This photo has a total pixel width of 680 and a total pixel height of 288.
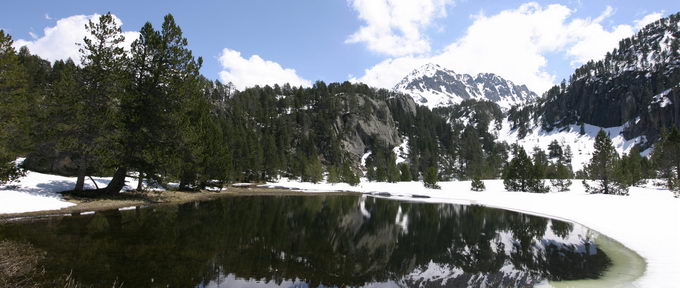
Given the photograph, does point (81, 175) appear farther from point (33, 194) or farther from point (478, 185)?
point (478, 185)

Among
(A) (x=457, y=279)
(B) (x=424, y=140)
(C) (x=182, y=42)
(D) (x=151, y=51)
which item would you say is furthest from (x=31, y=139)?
(B) (x=424, y=140)

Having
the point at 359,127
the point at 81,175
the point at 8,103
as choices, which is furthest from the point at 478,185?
Result: the point at 359,127

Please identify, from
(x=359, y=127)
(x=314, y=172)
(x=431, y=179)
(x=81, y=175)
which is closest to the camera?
(x=81, y=175)

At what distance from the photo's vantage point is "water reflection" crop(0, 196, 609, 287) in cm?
1186

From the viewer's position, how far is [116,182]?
30891 mm

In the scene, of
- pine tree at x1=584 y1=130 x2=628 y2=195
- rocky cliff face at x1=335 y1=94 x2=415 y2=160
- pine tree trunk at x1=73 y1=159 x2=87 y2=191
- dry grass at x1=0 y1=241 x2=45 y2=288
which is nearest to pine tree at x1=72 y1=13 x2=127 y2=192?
pine tree trunk at x1=73 y1=159 x2=87 y2=191

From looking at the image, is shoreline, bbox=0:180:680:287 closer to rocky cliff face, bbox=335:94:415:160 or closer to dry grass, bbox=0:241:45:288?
dry grass, bbox=0:241:45:288

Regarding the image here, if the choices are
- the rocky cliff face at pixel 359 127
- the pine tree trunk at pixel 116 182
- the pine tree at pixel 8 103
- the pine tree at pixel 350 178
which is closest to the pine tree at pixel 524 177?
the pine tree at pixel 350 178

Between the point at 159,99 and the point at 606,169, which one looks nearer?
the point at 159,99

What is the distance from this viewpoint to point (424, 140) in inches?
7771

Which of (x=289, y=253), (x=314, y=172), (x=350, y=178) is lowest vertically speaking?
(x=289, y=253)

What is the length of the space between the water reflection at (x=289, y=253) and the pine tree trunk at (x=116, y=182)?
21.2 feet

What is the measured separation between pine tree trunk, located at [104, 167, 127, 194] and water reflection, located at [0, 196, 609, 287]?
254 inches

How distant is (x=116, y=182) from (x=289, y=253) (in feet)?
75.7
